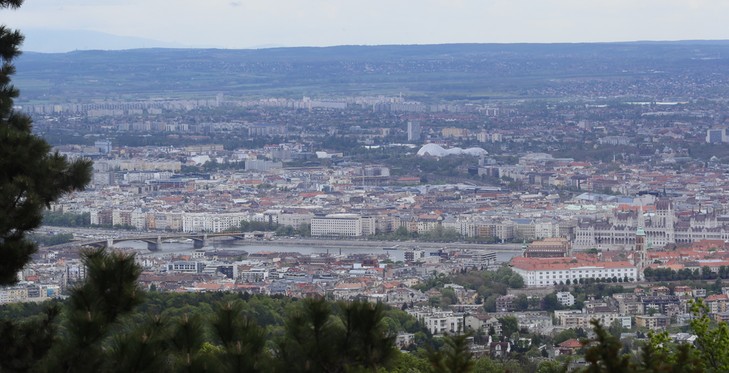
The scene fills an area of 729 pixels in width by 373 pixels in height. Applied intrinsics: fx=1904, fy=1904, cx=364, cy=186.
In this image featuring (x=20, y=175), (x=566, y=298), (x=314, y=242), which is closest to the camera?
(x=20, y=175)

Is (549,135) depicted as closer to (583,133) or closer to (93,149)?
(583,133)

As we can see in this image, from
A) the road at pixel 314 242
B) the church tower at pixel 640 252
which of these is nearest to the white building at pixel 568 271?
the church tower at pixel 640 252

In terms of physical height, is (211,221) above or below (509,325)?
below

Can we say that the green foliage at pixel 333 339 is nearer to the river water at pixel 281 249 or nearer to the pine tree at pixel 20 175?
the pine tree at pixel 20 175

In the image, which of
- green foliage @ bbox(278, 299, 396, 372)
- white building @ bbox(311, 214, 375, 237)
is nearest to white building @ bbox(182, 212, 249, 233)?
white building @ bbox(311, 214, 375, 237)

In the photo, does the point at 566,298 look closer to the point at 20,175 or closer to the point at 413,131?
the point at 20,175

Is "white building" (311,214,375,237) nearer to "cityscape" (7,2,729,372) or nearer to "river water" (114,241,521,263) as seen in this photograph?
"cityscape" (7,2,729,372)

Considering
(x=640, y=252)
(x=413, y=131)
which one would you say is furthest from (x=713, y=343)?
(x=413, y=131)
